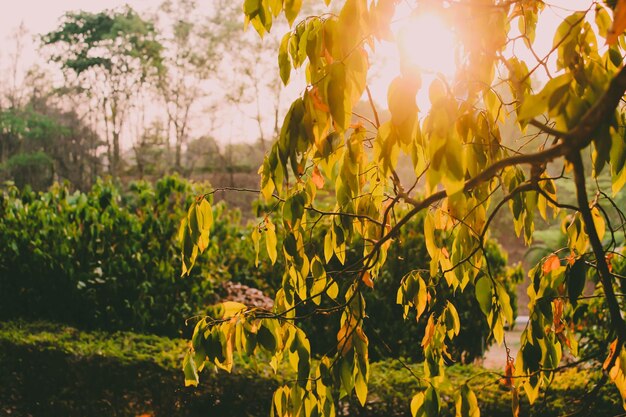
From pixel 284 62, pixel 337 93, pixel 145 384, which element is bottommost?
pixel 145 384

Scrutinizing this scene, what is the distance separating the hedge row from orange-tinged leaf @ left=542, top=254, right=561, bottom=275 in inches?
81.2

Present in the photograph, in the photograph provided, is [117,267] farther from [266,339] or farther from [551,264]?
[551,264]

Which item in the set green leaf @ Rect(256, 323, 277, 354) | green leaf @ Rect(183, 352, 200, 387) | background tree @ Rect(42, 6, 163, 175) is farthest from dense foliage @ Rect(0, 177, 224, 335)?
background tree @ Rect(42, 6, 163, 175)

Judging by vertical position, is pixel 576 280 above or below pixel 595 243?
below

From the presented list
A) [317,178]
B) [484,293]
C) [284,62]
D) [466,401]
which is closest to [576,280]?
[484,293]

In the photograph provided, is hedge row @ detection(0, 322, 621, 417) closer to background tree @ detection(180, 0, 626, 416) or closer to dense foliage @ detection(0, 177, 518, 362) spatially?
dense foliage @ detection(0, 177, 518, 362)

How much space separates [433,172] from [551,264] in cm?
121

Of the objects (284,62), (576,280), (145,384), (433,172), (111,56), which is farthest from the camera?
(111,56)

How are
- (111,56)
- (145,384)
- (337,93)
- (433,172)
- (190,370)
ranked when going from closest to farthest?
(433,172) → (337,93) → (190,370) → (145,384) → (111,56)

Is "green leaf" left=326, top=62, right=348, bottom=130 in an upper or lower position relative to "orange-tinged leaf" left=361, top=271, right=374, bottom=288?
upper

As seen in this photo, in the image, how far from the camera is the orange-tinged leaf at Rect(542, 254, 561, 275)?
2088 mm

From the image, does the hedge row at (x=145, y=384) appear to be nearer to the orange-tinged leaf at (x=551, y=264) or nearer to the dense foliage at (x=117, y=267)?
the dense foliage at (x=117, y=267)

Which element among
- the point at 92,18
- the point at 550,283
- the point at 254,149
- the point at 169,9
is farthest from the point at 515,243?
the point at 550,283

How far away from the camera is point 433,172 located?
107 cm
